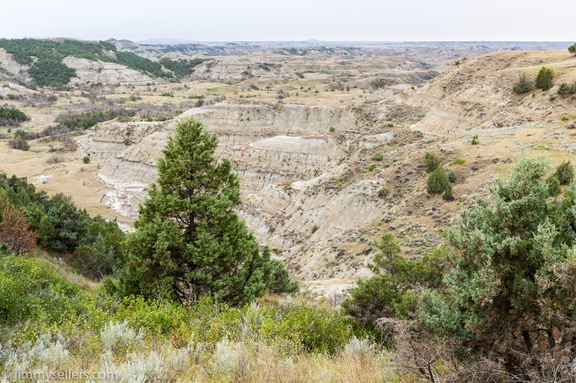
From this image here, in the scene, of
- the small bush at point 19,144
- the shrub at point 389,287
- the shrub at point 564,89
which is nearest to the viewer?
the shrub at point 389,287

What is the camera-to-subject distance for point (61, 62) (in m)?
158

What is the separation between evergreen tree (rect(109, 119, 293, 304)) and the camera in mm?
10609

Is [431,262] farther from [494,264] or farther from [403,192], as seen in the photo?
[403,192]

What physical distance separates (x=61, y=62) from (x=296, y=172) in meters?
167

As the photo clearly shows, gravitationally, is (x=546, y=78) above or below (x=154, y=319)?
above

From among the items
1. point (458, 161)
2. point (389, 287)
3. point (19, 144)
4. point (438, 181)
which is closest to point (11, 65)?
point (19, 144)

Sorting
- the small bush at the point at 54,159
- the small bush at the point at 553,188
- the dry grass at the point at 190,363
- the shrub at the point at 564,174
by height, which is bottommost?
the small bush at the point at 54,159

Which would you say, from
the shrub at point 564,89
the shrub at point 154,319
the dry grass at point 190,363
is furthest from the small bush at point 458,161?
the shrub at point 154,319

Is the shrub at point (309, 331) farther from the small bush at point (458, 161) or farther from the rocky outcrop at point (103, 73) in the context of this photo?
the rocky outcrop at point (103, 73)

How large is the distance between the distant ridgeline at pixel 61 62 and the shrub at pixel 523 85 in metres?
162

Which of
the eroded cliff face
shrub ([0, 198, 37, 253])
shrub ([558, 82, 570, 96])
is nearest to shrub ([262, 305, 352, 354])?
the eroded cliff face

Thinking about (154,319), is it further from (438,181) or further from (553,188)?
(438,181)

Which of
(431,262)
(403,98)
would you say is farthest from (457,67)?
(431,262)

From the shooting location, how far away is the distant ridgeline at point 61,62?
14800 centimetres
